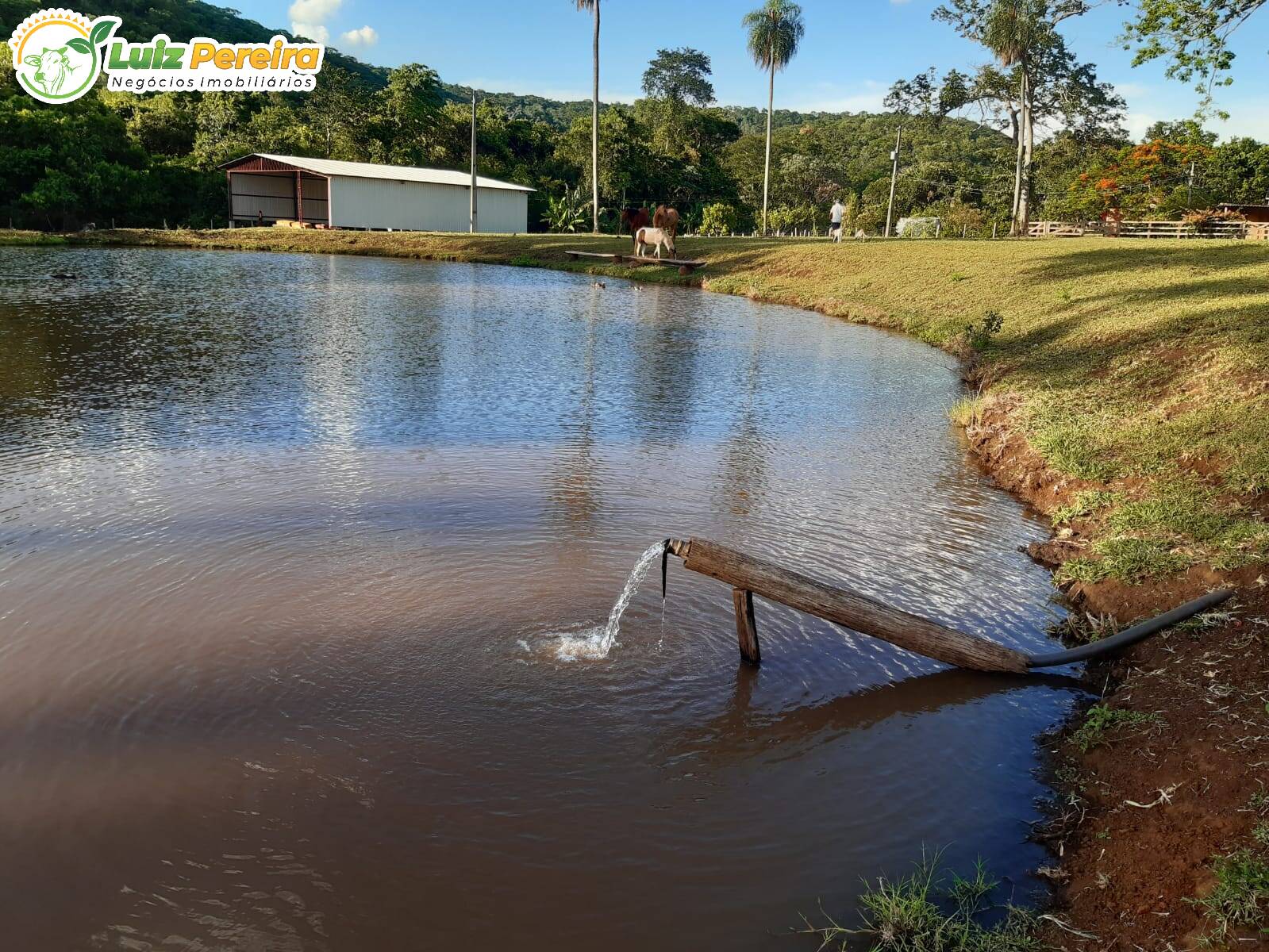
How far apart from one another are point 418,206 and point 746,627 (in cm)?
5084

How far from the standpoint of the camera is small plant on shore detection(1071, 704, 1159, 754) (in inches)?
195

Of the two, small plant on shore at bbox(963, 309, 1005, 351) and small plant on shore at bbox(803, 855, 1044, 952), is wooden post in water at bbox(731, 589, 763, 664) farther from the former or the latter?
small plant on shore at bbox(963, 309, 1005, 351)

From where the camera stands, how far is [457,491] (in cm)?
896

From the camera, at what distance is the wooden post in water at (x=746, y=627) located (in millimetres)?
5609

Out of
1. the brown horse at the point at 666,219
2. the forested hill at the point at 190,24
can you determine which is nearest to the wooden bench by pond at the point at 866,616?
the brown horse at the point at 666,219

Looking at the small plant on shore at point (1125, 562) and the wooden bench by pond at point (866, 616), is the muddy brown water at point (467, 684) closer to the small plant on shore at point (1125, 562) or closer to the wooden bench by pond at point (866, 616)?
the wooden bench by pond at point (866, 616)

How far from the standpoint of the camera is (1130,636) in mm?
5805

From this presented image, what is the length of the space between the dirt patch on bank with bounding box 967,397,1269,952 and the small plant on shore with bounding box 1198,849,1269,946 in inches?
0.8

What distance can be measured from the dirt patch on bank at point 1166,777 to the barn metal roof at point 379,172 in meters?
48.6

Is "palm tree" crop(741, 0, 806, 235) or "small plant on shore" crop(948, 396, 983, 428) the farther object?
"palm tree" crop(741, 0, 806, 235)

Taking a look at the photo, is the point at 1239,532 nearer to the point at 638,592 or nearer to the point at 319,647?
the point at 638,592

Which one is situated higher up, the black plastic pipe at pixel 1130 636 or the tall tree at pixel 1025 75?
the tall tree at pixel 1025 75

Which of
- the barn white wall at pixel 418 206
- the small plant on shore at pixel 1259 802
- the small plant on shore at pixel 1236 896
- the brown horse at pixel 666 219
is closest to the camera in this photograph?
the small plant on shore at pixel 1236 896

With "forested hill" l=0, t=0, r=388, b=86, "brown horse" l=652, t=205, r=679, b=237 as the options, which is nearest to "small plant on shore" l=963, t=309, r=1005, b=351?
"brown horse" l=652, t=205, r=679, b=237
